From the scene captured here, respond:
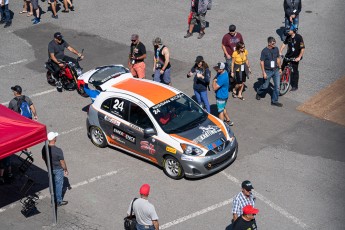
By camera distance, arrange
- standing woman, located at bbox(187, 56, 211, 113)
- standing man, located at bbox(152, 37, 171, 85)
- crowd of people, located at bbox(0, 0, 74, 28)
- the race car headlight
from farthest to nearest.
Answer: crowd of people, located at bbox(0, 0, 74, 28)
standing man, located at bbox(152, 37, 171, 85)
standing woman, located at bbox(187, 56, 211, 113)
the race car headlight

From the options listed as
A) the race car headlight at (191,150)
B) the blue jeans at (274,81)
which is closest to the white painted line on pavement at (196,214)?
Result: the race car headlight at (191,150)

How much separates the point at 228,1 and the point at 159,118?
11.9 meters

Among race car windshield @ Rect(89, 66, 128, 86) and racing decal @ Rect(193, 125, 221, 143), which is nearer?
racing decal @ Rect(193, 125, 221, 143)

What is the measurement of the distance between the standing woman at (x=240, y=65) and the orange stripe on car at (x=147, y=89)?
3.01 m

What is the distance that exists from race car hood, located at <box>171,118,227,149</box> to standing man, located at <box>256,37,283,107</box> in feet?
10.9

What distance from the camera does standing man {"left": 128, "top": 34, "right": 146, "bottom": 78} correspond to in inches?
719

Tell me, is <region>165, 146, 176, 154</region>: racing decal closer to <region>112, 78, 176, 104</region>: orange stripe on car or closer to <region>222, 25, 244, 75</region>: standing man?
<region>112, 78, 176, 104</region>: orange stripe on car

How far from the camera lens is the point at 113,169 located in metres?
15.0

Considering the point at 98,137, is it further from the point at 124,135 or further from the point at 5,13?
the point at 5,13

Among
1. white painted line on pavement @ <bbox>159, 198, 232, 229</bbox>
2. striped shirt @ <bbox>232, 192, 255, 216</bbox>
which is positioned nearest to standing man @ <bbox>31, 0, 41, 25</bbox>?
white painted line on pavement @ <bbox>159, 198, 232, 229</bbox>

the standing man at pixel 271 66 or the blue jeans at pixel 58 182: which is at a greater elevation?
the standing man at pixel 271 66

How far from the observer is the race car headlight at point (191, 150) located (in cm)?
1407

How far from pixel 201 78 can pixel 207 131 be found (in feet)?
7.30

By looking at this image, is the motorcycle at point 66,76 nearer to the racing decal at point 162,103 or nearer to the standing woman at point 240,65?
the racing decal at point 162,103
